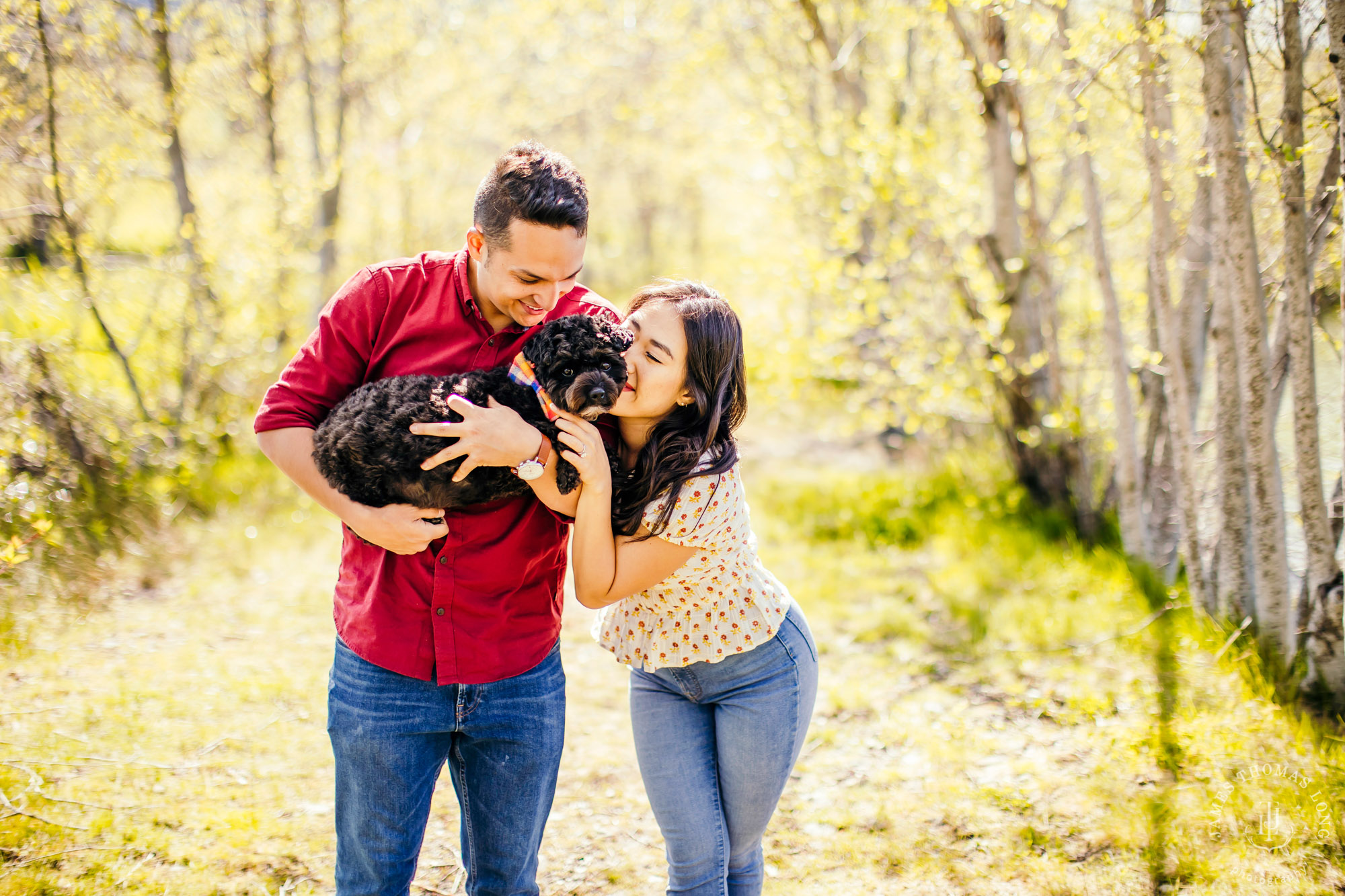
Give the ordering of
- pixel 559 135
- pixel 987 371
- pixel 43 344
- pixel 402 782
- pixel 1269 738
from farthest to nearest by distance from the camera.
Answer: pixel 559 135, pixel 987 371, pixel 43 344, pixel 1269 738, pixel 402 782

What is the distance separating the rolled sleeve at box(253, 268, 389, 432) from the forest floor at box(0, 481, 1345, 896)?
2.06 meters

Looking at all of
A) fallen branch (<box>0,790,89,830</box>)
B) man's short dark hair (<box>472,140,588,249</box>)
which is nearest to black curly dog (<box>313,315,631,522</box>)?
man's short dark hair (<box>472,140,588,249</box>)

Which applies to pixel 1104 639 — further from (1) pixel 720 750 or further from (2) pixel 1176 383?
(1) pixel 720 750

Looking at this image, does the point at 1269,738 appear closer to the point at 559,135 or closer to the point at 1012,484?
the point at 1012,484

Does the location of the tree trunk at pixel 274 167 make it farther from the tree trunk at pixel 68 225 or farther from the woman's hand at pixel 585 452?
the woman's hand at pixel 585 452

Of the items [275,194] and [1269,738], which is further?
[275,194]

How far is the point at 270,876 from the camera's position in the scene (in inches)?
125

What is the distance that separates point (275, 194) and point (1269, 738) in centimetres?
847

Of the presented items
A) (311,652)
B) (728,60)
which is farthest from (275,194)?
(728,60)

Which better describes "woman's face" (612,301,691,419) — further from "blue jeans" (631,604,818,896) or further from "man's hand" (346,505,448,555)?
"blue jeans" (631,604,818,896)

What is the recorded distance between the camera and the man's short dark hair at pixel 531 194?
6.84ft

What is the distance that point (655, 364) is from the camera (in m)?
2.37

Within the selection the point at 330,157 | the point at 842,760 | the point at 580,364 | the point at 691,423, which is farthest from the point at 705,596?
the point at 330,157

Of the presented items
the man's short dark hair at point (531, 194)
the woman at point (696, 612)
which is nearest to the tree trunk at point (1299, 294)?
the woman at point (696, 612)
